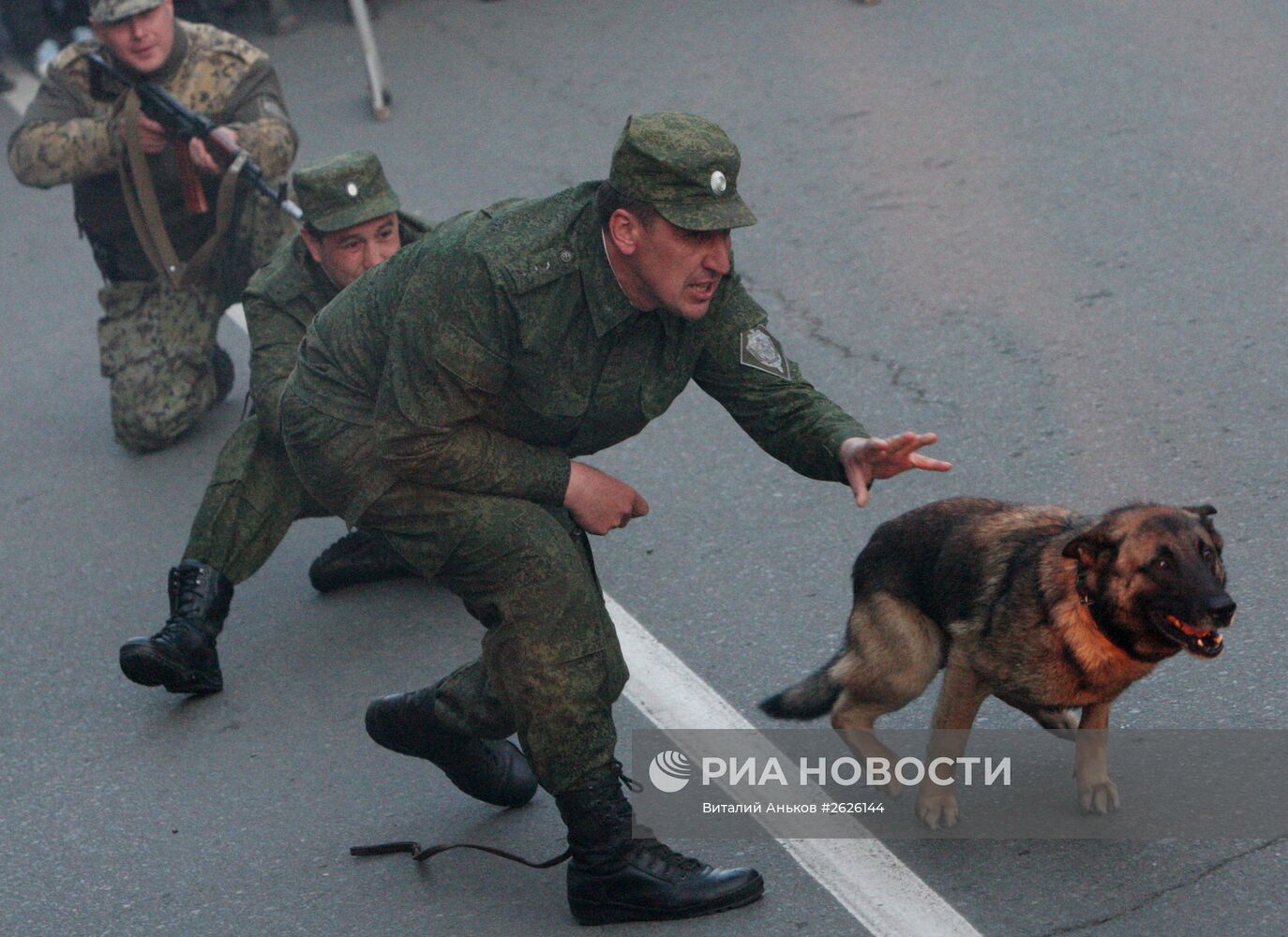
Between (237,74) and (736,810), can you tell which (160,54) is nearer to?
(237,74)

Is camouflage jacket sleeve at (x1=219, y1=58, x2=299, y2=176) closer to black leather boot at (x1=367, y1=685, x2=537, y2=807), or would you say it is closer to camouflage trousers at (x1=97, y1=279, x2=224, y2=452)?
camouflage trousers at (x1=97, y1=279, x2=224, y2=452)

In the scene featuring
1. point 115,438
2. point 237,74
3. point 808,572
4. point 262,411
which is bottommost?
point 115,438

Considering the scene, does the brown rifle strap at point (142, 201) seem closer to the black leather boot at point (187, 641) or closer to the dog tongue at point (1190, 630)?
the black leather boot at point (187, 641)

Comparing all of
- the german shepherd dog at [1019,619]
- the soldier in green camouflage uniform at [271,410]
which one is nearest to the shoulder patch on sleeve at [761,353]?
the german shepherd dog at [1019,619]

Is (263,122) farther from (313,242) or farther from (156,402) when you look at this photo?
(313,242)

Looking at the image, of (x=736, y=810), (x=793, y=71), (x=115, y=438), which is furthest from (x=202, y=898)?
(x=793, y=71)

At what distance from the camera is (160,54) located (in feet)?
21.5

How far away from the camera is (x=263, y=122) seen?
6.53 meters

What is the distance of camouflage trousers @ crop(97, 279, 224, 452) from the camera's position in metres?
6.77

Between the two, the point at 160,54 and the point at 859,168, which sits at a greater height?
the point at 160,54

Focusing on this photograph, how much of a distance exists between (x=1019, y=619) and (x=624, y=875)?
40.3 inches

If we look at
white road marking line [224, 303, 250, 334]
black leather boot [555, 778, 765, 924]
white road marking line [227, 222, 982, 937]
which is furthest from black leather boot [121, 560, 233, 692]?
white road marking line [224, 303, 250, 334]

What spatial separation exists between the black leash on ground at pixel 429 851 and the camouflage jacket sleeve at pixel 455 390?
2.73 feet

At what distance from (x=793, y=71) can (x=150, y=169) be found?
427cm
